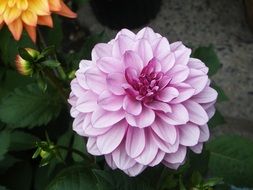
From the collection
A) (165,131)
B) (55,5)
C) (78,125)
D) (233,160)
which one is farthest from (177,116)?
(233,160)

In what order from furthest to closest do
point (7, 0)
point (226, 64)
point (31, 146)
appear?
point (226, 64), point (31, 146), point (7, 0)

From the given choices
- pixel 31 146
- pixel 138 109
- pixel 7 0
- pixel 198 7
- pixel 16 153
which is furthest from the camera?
pixel 198 7

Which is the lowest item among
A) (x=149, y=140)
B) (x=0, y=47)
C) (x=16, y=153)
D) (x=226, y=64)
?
(x=226, y=64)

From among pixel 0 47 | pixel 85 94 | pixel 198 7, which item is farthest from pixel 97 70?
pixel 198 7

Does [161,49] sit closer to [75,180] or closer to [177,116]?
[177,116]

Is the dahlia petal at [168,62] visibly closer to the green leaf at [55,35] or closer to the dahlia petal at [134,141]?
the dahlia petal at [134,141]

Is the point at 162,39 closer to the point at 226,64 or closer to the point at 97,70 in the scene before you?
the point at 97,70

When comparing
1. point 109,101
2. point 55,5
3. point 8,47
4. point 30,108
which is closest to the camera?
point 109,101
